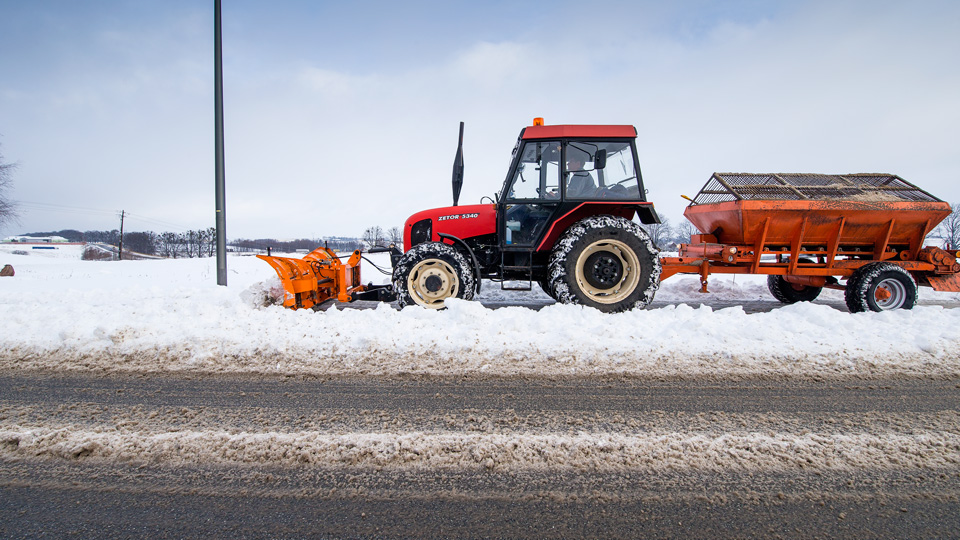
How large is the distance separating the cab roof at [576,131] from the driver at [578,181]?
1.00 feet

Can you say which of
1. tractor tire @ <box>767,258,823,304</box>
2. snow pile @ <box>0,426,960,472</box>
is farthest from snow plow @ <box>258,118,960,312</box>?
snow pile @ <box>0,426,960,472</box>

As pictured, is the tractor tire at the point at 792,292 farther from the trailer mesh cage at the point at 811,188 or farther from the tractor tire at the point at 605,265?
the tractor tire at the point at 605,265

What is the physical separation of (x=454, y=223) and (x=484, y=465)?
4369mm

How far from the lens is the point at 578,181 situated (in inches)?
219

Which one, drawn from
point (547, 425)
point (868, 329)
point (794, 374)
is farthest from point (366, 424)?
point (868, 329)

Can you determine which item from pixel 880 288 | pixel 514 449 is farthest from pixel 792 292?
pixel 514 449

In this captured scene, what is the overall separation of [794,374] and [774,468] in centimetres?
161

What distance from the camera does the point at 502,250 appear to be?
5707mm

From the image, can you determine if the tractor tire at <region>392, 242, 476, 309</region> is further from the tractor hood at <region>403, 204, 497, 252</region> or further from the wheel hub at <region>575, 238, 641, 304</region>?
the wheel hub at <region>575, 238, 641, 304</region>

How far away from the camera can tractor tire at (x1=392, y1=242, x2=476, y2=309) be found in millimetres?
5324

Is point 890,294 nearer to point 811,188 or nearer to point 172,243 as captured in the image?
point 811,188

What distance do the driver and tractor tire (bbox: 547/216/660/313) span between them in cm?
40

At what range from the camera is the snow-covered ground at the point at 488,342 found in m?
3.31

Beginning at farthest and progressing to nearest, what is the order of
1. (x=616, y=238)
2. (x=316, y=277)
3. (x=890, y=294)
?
1. (x=890, y=294)
2. (x=316, y=277)
3. (x=616, y=238)
